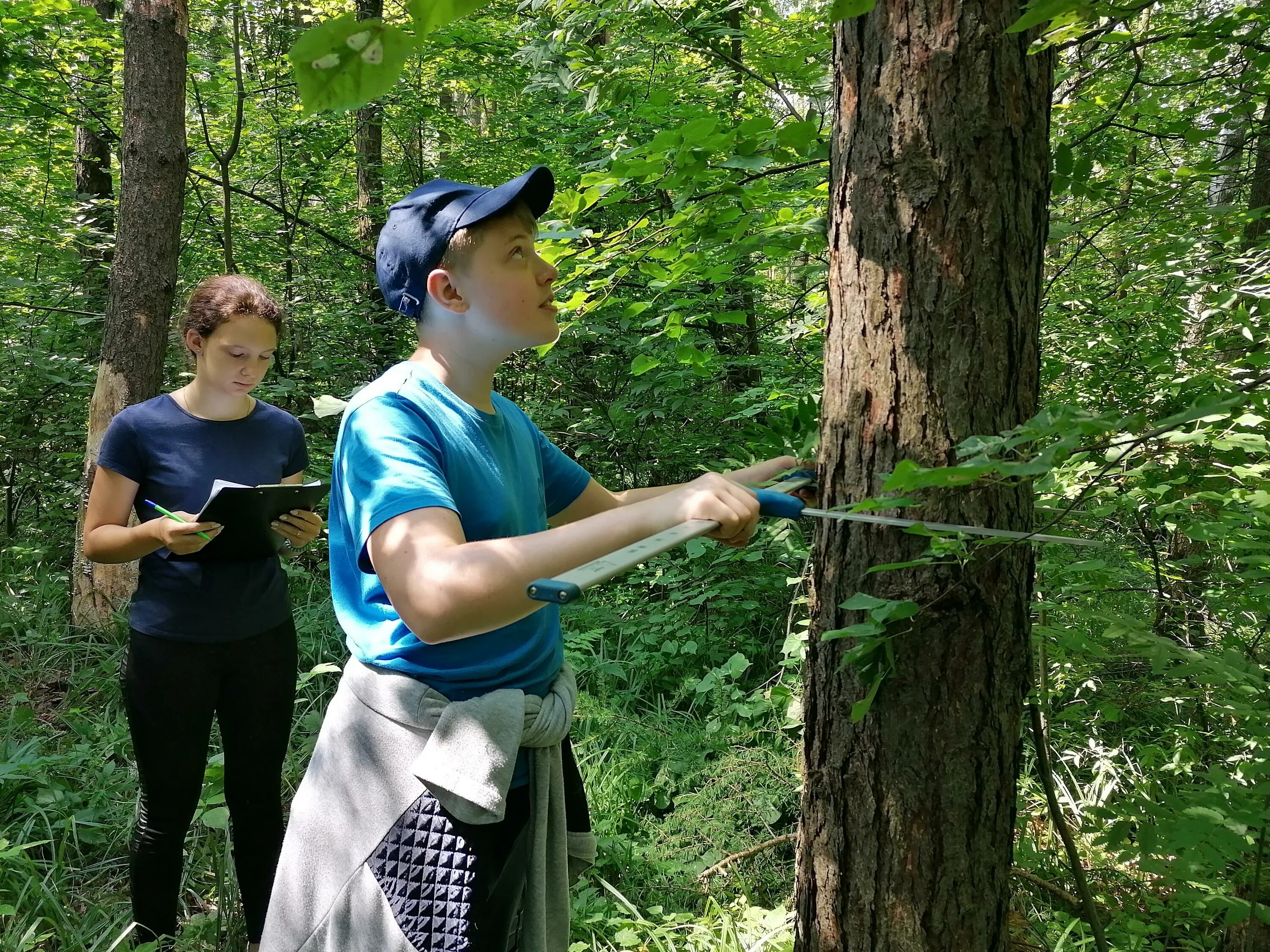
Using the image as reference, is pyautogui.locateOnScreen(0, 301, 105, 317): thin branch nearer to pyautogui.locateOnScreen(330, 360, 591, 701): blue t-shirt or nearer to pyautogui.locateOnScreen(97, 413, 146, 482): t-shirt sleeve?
pyautogui.locateOnScreen(97, 413, 146, 482): t-shirt sleeve

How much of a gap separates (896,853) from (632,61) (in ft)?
14.6

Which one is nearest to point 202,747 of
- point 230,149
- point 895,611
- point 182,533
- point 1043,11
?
point 182,533

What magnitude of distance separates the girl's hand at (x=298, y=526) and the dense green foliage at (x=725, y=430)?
0.92 meters

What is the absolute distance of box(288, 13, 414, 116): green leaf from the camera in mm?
690

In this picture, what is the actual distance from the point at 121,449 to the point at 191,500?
0.78ft

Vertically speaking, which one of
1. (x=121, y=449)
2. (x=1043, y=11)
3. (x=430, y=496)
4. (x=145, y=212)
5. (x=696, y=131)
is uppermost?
(x=145, y=212)

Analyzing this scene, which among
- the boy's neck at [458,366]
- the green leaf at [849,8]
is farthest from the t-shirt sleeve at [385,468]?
the green leaf at [849,8]

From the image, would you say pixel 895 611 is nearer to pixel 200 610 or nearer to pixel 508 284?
pixel 508 284

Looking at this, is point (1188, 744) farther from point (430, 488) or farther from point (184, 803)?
point (184, 803)

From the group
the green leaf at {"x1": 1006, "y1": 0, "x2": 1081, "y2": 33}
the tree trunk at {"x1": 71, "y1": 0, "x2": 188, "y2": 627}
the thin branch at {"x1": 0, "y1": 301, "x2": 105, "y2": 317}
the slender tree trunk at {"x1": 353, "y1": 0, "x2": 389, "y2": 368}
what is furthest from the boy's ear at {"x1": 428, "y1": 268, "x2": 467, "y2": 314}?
the thin branch at {"x1": 0, "y1": 301, "x2": 105, "y2": 317}

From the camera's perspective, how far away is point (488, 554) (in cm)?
116

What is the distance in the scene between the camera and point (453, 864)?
142cm

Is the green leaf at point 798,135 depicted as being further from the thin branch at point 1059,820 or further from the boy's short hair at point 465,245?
the thin branch at point 1059,820

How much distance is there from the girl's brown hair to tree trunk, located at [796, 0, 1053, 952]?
6.27ft
